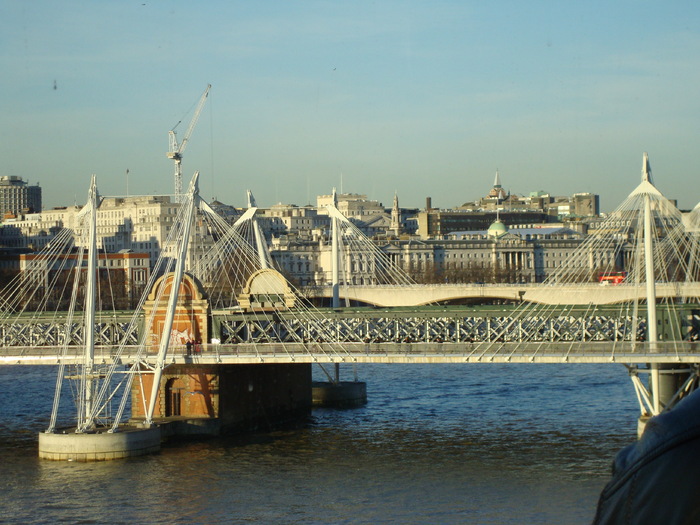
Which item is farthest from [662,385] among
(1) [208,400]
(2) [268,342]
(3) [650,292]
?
(1) [208,400]

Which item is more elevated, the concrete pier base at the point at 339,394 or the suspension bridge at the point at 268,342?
the suspension bridge at the point at 268,342

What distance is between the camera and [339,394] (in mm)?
46844

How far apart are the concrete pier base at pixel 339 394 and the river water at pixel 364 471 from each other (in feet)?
3.18

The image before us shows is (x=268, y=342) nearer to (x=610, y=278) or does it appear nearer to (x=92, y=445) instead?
(x=92, y=445)

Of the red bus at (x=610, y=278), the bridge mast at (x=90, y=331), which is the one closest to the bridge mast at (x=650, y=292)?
the bridge mast at (x=90, y=331)

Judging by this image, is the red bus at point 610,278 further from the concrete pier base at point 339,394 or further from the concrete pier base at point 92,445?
the concrete pier base at point 92,445

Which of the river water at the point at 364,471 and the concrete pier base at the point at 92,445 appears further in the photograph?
the concrete pier base at the point at 92,445

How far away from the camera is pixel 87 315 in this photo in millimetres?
36812

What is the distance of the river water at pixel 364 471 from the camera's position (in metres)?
26.0

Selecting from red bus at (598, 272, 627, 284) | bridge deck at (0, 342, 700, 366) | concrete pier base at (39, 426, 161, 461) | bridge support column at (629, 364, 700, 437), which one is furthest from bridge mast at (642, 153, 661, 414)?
red bus at (598, 272, 627, 284)

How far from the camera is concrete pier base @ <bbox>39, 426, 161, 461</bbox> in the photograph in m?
33.0

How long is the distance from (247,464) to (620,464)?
31113mm

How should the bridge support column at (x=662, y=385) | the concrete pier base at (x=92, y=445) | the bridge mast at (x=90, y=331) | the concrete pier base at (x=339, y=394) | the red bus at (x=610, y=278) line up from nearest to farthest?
the bridge support column at (x=662, y=385) → the concrete pier base at (x=92, y=445) → the bridge mast at (x=90, y=331) → the concrete pier base at (x=339, y=394) → the red bus at (x=610, y=278)

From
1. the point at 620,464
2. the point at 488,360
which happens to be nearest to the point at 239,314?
the point at 488,360
